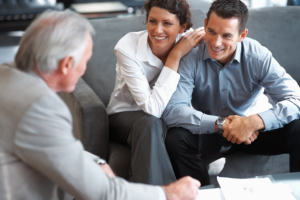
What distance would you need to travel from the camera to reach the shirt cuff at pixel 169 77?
1.67 meters

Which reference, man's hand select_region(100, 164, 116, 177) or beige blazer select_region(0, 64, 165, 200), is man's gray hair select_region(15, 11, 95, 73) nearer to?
beige blazer select_region(0, 64, 165, 200)

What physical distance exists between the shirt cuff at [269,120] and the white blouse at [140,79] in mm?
431

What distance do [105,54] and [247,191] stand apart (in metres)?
1.20

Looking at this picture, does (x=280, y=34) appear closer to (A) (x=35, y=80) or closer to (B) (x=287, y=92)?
(B) (x=287, y=92)

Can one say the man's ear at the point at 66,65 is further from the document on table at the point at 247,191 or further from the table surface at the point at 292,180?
the table surface at the point at 292,180

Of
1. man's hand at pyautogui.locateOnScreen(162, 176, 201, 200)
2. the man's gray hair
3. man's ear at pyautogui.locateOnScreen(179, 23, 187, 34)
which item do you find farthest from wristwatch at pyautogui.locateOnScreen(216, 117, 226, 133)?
the man's gray hair

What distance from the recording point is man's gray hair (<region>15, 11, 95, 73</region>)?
864 mm

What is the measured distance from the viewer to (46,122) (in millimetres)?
824

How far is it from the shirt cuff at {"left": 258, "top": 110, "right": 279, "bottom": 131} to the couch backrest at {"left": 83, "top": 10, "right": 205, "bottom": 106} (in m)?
0.88

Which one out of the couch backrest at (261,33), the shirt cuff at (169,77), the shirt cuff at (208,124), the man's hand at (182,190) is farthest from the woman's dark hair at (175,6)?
the man's hand at (182,190)

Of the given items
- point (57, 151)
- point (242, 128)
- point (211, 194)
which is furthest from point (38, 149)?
point (242, 128)

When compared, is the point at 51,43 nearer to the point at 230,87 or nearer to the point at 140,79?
the point at 140,79

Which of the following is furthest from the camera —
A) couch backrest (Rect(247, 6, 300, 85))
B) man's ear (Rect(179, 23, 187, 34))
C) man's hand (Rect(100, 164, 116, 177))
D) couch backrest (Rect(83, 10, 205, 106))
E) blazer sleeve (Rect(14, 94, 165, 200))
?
couch backrest (Rect(247, 6, 300, 85))

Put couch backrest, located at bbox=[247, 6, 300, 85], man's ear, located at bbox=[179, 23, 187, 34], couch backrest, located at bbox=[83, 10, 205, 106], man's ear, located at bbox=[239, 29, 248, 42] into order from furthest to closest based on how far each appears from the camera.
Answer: couch backrest, located at bbox=[247, 6, 300, 85] → couch backrest, located at bbox=[83, 10, 205, 106] → man's ear, located at bbox=[179, 23, 187, 34] → man's ear, located at bbox=[239, 29, 248, 42]
